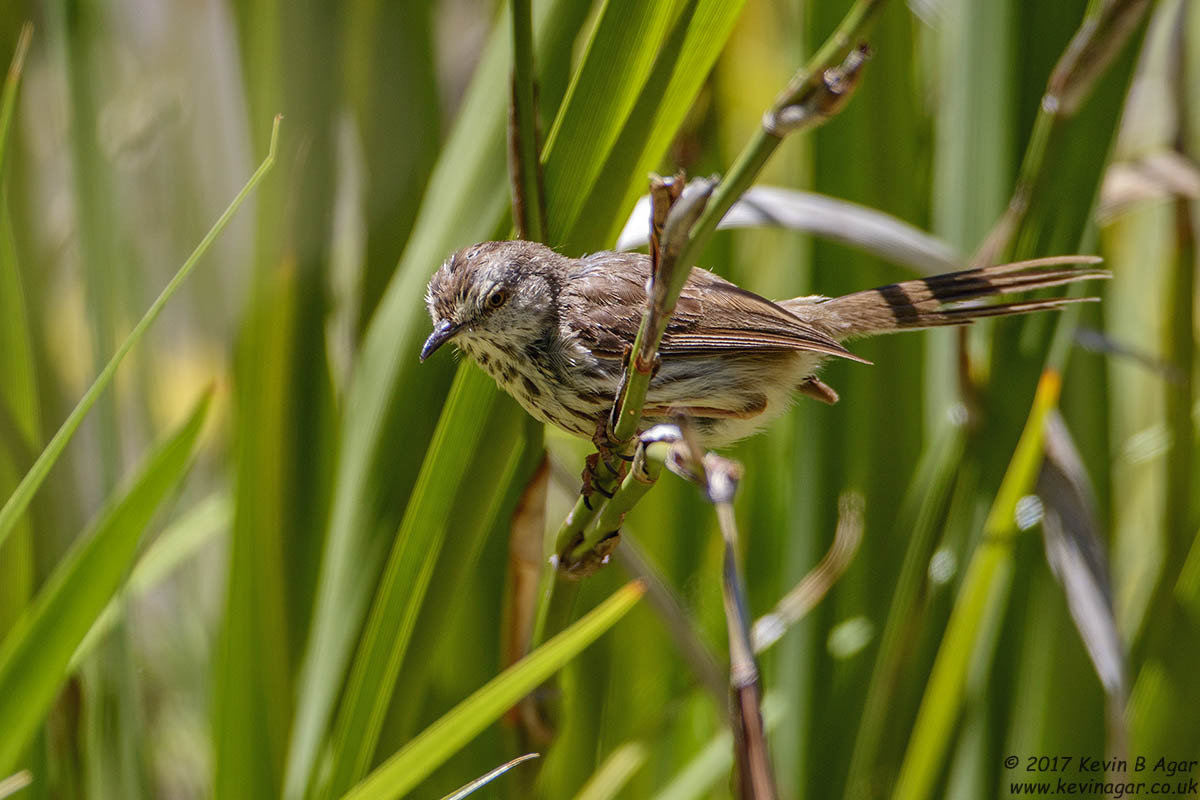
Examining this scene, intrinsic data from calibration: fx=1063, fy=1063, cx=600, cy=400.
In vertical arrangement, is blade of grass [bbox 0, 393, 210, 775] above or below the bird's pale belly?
below

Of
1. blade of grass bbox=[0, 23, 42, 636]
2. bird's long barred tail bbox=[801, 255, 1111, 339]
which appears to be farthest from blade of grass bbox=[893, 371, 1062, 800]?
blade of grass bbox=[0, 23, 42, 636]

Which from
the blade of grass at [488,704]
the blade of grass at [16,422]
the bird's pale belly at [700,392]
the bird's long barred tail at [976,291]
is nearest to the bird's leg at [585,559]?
the blade of grass at [488,704]

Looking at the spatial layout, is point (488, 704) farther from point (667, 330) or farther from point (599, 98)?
point (667, 330)

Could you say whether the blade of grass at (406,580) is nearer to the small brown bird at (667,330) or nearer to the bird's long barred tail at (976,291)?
the small brown bird at (667,330)

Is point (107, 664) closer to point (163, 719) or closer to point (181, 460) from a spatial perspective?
point (181, 460)

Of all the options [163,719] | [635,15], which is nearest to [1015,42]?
[635,15]

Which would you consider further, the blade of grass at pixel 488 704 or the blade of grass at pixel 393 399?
the blade of grass at pixel 393 399

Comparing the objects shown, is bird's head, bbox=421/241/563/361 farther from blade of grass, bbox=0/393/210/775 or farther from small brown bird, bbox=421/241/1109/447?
blade of grass, bbox=0/393/210/775

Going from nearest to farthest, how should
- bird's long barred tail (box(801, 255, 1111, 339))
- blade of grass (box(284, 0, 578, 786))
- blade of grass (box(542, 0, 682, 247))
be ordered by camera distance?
blade of grass (box(542, 0, 682, 247)) → blade of grass (box(284, 0, 578, 786)) → bird's long barred tail (box(801, 255, 1111, 339))
